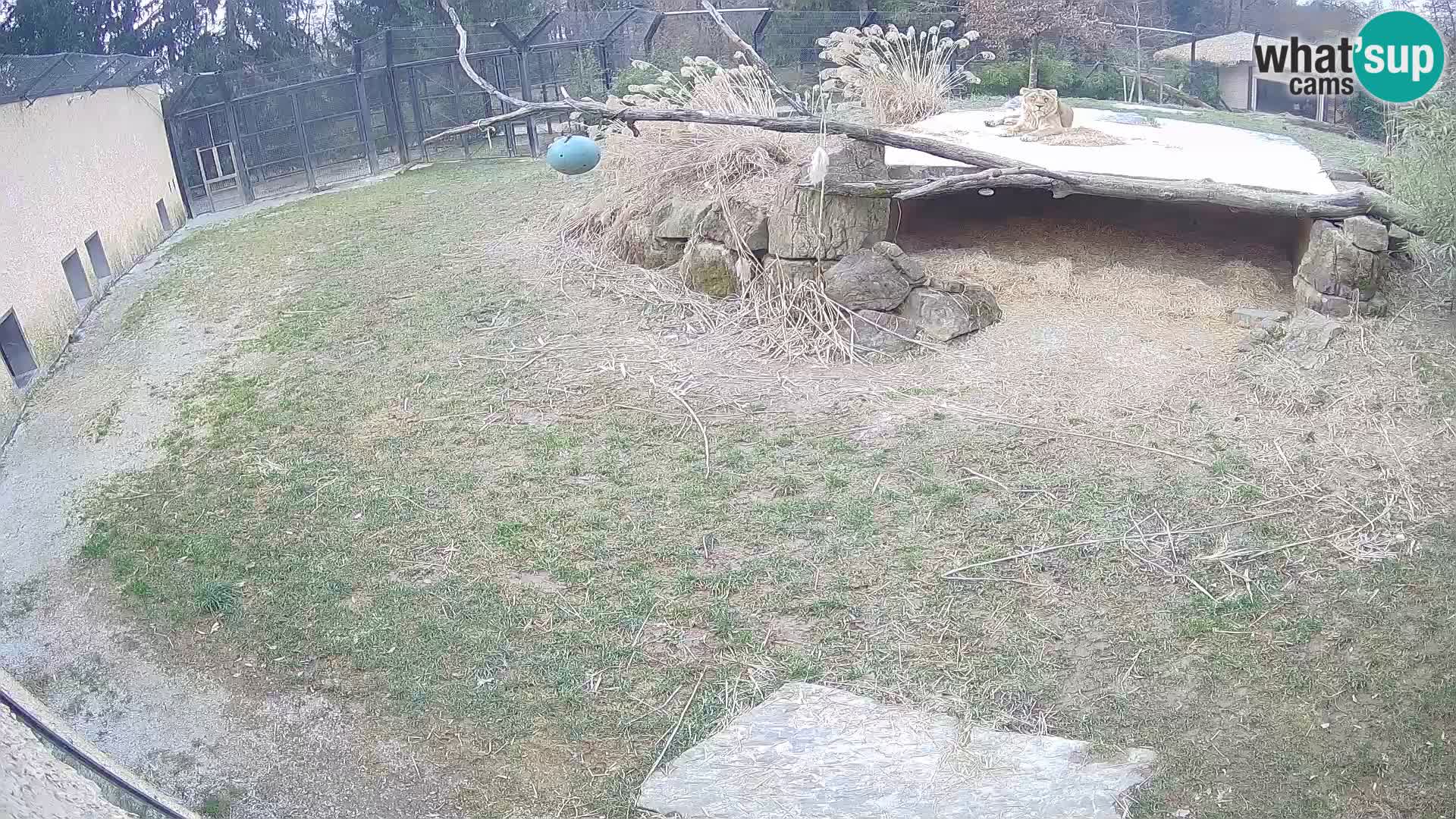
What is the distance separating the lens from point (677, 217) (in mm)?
7172

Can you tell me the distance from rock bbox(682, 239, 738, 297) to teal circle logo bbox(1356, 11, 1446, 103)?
151 inches

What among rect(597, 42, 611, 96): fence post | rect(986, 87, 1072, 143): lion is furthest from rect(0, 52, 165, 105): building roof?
rect(986, 87, 1072, 143): lion

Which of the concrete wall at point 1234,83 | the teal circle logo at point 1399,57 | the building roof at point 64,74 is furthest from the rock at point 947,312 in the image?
the concrete wall at point 1234,83

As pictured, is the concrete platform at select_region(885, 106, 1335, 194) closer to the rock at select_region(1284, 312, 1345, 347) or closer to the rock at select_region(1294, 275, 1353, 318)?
the rock at select_region(1294, 275, 1353, 318)

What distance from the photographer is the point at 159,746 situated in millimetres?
3342

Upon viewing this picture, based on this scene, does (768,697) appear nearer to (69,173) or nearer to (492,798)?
(492,798)

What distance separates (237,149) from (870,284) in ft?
29.7

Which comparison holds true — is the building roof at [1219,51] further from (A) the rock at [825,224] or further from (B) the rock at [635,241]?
(A) the rock at [825,224]

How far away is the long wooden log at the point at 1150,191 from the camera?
5.83m

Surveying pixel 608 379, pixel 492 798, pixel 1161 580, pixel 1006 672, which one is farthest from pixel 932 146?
pixel 492 798

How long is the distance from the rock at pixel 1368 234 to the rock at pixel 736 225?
3.23 meters

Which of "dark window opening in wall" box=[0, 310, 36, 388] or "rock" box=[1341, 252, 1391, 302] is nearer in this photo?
"rock" box=[1341, 252, 1391, 302]

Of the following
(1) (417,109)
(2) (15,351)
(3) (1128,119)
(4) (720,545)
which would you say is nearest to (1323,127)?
(3) (1128,119)

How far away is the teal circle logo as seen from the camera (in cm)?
571
